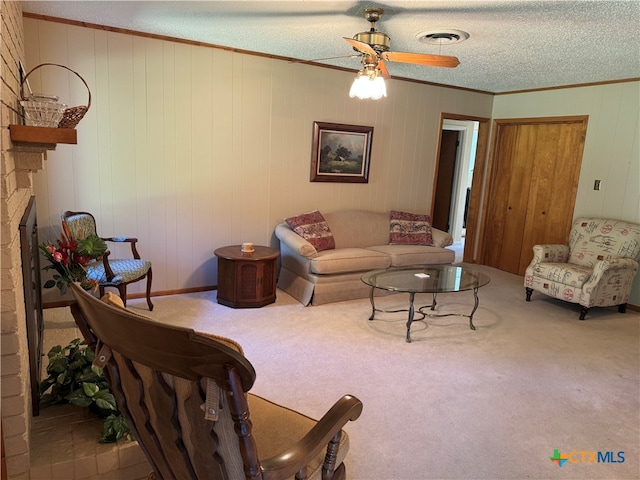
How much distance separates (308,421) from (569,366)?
247 centimetres

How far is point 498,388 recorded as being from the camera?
2896mm

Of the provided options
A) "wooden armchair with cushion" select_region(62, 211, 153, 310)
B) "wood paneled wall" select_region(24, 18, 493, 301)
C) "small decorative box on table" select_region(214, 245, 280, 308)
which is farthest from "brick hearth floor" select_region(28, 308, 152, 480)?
"wood paneled wall" select_region(24, 18, 493, 301)

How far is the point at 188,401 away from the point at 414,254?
3.94 m

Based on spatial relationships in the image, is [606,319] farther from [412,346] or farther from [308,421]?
A: [308,421]

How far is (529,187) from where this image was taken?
221 inches

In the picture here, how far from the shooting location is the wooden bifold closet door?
17.1 ft

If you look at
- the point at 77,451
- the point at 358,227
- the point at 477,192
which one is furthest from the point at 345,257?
the point at 77,451

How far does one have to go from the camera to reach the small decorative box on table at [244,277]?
407 centimetres

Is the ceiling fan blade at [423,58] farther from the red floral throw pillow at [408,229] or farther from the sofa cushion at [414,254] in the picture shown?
the red floral throw pillow at [408,229]

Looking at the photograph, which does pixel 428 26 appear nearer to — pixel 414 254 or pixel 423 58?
pixel 423 58

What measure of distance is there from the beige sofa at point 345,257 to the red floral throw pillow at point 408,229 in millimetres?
72

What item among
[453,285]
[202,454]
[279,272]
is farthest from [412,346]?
[202,454]

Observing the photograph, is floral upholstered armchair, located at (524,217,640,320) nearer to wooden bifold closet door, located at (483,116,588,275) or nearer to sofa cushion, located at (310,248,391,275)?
wooden bifold closet door, located at (483,116,588,275)

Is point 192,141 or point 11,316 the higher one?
point 192,141
